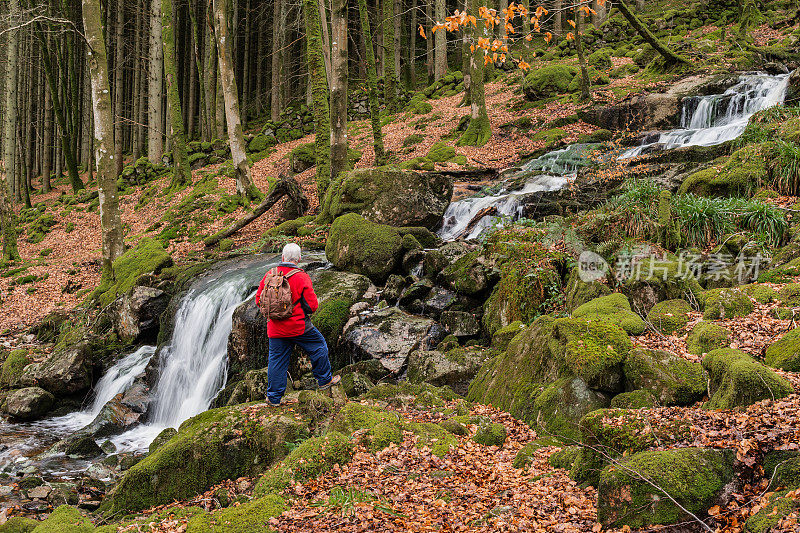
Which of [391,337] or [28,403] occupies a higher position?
A: [391,337]

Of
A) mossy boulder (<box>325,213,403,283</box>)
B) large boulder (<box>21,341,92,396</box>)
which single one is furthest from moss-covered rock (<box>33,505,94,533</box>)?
large boulder (<box>21,341,92,396</box>)

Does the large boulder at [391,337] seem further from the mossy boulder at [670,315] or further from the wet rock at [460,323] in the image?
the mossy boulder at [670,315]

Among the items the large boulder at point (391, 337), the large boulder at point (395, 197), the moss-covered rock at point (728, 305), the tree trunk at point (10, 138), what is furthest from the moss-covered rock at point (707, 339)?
the tree trunk at point (10, 138)

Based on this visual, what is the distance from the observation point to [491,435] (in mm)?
4629

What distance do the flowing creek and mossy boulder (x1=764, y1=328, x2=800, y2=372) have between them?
5.92 m

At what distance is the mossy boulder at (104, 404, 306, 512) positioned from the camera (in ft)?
16.7

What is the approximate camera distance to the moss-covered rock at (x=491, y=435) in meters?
4.59

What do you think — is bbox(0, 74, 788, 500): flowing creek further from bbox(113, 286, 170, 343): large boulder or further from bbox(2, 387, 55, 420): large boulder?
bbox(113, 286, 170, 343): large boulder

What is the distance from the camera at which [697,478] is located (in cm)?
279

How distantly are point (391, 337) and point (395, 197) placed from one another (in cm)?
496

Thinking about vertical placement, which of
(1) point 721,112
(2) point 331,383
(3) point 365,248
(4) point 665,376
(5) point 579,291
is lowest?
(2) point 331,383

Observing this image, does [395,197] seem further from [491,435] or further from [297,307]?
[491,435]

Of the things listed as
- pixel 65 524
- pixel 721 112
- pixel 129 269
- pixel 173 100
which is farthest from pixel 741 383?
pixel 173 100

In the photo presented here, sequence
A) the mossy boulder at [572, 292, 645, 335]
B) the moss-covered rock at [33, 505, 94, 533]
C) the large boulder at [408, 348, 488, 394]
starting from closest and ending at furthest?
the moss-covered rock at [33, 505, 94, 533], the mossy boulder at [572, 292, 645, 335], the large boulder at [408, 348, 488, 394]
